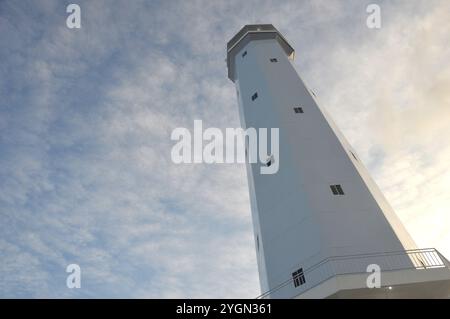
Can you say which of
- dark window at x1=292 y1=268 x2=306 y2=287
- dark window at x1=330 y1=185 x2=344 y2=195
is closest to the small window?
dark window at x1=330 y1=185 x2=344 y2=195

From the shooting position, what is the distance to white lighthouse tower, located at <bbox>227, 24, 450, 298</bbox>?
44.5ft

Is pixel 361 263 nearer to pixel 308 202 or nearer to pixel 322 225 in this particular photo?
pixel 322 225

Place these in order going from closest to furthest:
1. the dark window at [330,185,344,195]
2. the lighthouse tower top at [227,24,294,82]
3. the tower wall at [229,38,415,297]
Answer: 1. the tower wall at [229,38,415,297]
2. the dark window at [330,185,344,195]
3. the lighthouse tower top at [227,24,294,82]

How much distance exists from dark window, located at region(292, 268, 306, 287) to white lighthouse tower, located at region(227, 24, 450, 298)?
0.15 ft

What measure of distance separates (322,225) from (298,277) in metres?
2.83

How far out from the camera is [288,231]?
60.8 feet

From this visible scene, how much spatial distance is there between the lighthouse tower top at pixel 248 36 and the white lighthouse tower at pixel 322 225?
38.8 ft

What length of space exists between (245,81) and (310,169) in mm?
13666

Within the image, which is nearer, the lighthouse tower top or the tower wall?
the tower wall

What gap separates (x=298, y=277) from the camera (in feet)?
54.8

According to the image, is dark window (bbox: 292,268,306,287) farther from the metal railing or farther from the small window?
→ the small window

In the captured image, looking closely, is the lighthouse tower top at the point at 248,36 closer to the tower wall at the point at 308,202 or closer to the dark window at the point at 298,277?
the tower wall at the point at 308,202
